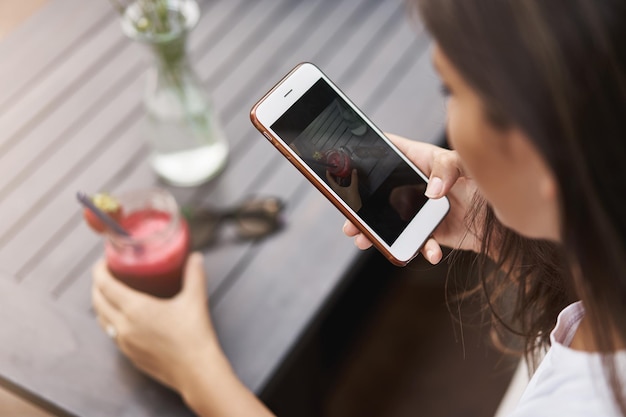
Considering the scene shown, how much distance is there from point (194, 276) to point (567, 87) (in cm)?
65

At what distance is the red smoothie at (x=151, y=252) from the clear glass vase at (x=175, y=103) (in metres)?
0.15

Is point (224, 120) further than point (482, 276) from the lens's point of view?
Yes

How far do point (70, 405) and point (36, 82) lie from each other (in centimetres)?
60

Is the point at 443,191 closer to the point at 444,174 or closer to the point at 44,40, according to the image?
the point at 444,174

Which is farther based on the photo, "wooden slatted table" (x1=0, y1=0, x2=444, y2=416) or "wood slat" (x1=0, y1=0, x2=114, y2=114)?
"wood slat" (x1=0, y1=0, x2=114, y2=114)

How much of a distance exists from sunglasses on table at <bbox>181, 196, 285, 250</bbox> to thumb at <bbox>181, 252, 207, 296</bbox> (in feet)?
0.21

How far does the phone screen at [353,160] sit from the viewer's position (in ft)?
2.73

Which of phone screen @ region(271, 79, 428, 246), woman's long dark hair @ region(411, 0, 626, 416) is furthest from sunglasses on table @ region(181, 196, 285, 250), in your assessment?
woman's long dark hair @ region(411, 0, 626, 416)

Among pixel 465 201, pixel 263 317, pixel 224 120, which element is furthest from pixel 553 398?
pixel 224 120

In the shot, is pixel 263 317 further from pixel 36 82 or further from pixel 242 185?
pixel 36 82

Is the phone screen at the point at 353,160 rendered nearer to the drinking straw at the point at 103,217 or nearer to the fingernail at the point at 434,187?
the fingernail at the point at 434,187

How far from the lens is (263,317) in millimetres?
1032

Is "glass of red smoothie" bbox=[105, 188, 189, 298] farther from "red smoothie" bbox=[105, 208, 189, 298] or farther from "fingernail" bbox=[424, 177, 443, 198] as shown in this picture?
"fingernail" bbox=[424, 177, 443, 198]

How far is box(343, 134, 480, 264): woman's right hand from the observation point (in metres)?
0.89
